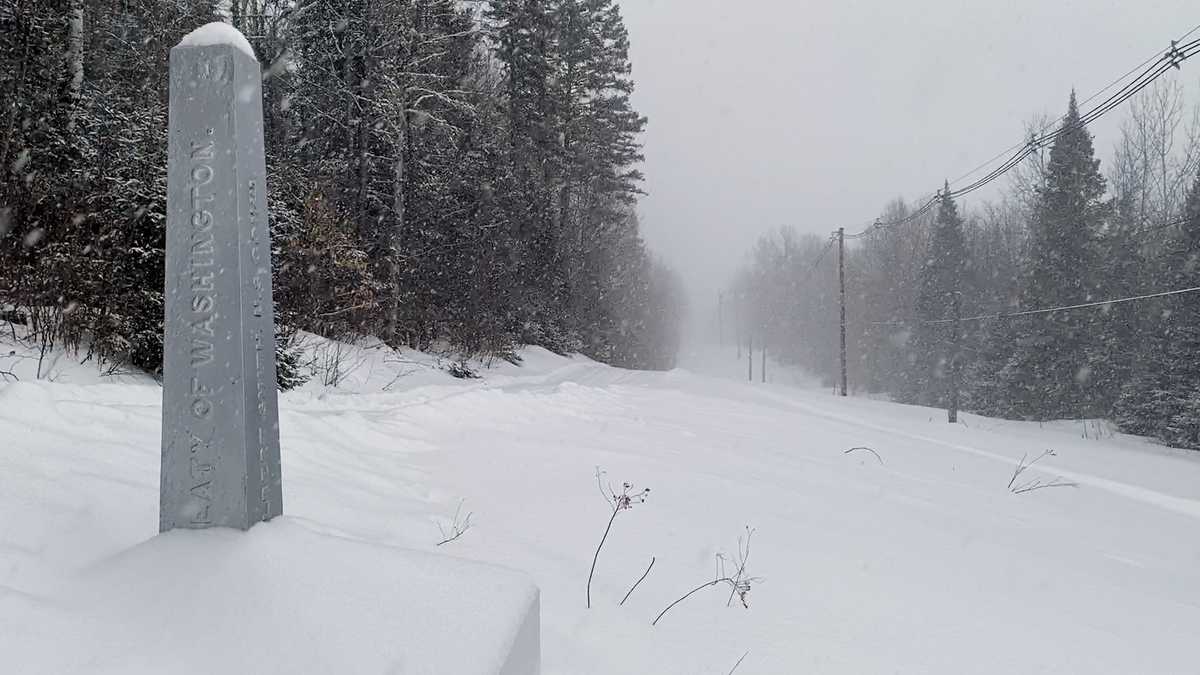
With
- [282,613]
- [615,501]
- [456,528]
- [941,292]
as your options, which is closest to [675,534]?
[615,501]

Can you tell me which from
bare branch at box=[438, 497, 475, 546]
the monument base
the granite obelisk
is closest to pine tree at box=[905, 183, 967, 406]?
bare branch at box=[438, 497, 475, 546]

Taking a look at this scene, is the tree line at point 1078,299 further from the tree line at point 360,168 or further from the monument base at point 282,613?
the monument base at point 282,613

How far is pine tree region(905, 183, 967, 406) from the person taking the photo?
32281mm

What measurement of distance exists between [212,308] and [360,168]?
14334 mm

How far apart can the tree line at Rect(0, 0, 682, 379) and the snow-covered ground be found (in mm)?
1197

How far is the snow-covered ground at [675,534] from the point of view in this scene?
178cm

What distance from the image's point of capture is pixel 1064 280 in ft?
87.8

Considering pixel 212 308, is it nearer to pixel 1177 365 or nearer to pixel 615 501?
pixel 615 501

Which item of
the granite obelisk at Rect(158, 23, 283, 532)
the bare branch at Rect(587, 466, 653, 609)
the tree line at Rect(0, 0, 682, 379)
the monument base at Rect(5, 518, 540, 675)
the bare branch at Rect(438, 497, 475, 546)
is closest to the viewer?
the monument base at Rect(5, 518, 540, 675)

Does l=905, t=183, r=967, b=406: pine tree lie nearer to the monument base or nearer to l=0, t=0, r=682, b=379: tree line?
l=0, t=0, r=682, b=379: tree line

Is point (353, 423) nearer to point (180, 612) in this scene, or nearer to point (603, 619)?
point (603, 619)

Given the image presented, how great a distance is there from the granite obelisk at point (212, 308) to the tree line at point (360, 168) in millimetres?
4639

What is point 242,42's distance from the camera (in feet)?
5.16

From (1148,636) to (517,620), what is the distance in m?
2.65
